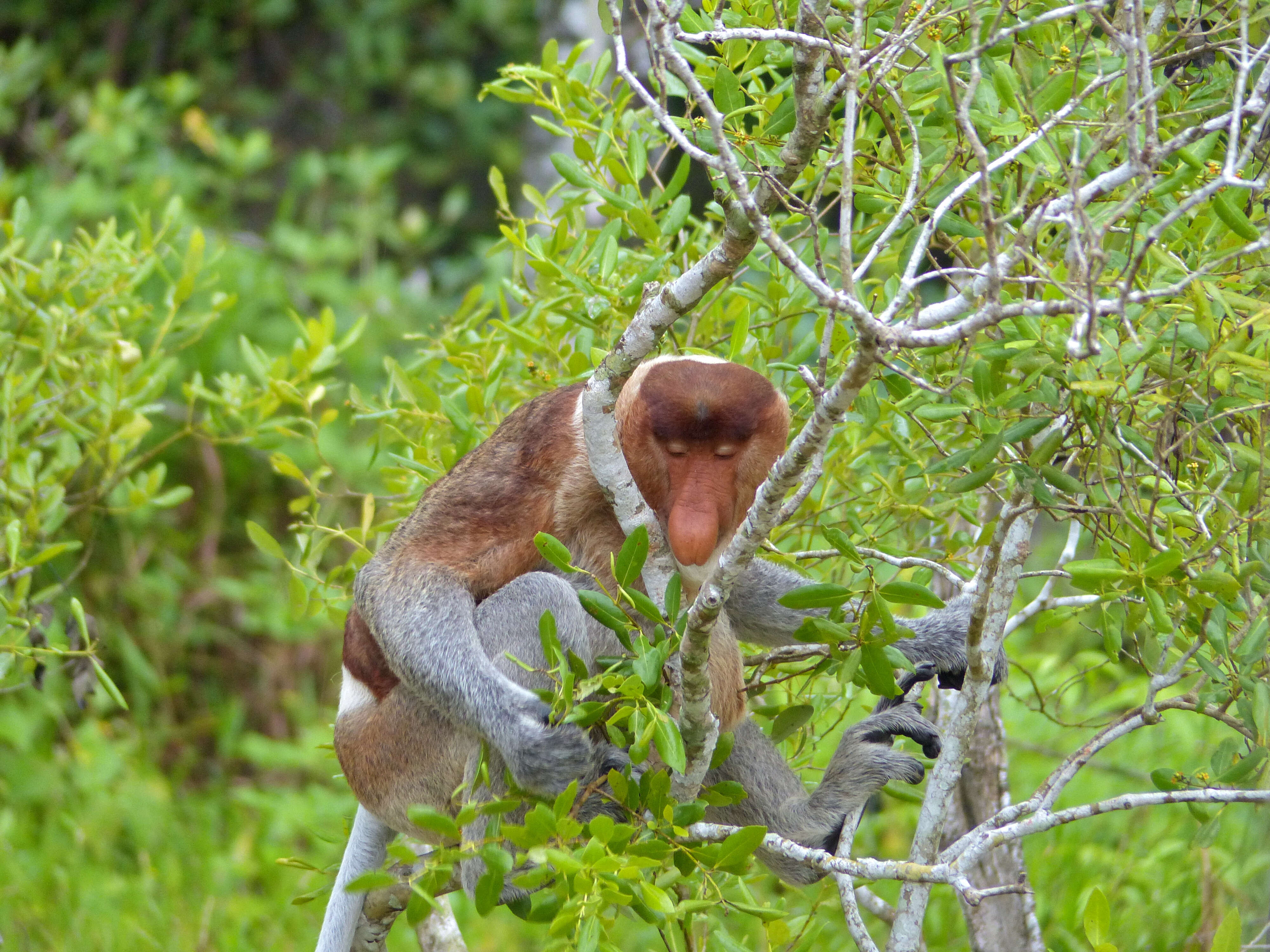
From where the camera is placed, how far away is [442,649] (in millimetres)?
2709

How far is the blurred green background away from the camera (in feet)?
14.8

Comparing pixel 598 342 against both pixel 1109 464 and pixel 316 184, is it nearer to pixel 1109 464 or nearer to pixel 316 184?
pixel 1109 464

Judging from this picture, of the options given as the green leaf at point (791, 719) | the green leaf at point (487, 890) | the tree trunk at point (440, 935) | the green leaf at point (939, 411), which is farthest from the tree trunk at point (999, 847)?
the green leaf at point (487, 890)

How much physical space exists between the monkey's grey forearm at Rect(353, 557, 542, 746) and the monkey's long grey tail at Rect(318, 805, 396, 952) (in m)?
0.41

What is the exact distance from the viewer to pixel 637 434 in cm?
256

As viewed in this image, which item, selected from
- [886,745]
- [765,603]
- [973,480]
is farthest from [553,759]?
[973,480]

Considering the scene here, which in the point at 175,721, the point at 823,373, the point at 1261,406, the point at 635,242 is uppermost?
the point at 823,373

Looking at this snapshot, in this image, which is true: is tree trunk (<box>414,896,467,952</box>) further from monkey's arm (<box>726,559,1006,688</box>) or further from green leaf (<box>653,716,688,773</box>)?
green leaf (<box>653,716,688,773</box>)

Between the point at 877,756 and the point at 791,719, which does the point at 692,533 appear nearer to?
the point at 791,719

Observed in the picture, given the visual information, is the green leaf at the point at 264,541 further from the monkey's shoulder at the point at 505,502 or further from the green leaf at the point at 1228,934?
the green leaf at the point at 1228,934

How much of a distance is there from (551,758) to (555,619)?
0.90 ft

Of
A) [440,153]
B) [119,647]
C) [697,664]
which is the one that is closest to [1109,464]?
[697,664]

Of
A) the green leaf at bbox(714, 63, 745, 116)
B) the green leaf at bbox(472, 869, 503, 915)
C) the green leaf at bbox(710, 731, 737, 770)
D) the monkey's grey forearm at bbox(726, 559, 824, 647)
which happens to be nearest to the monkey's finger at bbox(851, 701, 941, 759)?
the monkey's grey forearm at bbox(726, 559, 824, 647)

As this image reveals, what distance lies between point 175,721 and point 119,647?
480 mm
